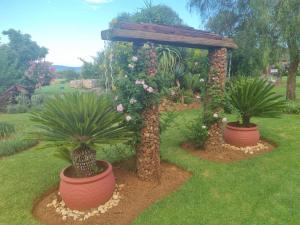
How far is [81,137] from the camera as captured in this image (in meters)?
3.44

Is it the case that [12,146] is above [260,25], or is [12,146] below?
below

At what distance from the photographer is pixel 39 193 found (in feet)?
13.1

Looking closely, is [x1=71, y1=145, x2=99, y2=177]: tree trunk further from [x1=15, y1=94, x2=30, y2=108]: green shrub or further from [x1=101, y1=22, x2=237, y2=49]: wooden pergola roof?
[x1=15, y1=94, x2=30, y2=108]: green shrub

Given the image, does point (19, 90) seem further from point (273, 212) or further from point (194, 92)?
point (273, 212)

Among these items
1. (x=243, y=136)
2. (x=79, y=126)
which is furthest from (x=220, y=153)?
(x=79, y=126)

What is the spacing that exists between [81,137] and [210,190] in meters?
2.20

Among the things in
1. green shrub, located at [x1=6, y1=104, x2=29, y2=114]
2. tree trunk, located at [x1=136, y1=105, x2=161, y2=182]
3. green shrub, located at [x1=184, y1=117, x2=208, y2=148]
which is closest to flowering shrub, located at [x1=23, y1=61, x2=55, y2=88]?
green shrub, located at [x1=6, y1=104, x2=29, y2=114]

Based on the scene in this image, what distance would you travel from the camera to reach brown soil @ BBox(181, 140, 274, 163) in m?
5.15

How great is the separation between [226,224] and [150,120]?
1840 millimetres

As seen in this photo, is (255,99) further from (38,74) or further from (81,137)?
(38,74)

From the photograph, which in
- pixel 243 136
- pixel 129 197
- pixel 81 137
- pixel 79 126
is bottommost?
pixel 129 197

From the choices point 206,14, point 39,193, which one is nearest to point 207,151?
point 39,193

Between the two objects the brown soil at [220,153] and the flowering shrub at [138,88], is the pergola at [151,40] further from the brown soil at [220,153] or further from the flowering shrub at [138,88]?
the brown soil at [220,153]

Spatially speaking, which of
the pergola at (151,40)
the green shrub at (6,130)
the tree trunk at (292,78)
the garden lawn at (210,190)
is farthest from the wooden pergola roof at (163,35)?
the tree trunk at (292,78)
